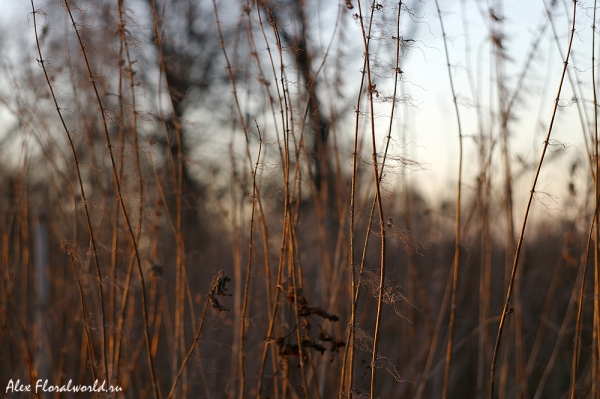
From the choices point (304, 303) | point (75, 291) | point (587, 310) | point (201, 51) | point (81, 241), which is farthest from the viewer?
point (201, 51)

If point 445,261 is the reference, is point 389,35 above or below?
above

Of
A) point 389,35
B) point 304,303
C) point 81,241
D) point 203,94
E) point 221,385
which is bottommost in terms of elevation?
point 221,385

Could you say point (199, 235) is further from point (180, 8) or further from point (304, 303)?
point (304, 303)

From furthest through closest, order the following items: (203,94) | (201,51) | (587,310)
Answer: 1. (203,94)
2. (201,51)
3. (587,310)

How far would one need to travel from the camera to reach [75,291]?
2.31 metres

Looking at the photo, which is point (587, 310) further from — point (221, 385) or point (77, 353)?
point (77, 353)

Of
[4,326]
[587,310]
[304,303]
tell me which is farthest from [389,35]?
[587,310]

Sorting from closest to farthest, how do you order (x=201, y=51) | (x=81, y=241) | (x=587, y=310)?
(x=81, y=241), (x=587, y=310), (x=201, y=51)

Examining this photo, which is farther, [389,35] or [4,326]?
[4,326]

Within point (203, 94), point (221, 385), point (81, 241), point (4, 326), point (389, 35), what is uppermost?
point (203, 94)

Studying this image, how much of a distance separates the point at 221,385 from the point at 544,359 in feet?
5.77

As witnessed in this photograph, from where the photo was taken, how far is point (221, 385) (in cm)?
257

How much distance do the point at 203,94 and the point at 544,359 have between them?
6673mm

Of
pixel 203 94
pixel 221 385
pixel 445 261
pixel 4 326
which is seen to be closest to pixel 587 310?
pixel 445 261
